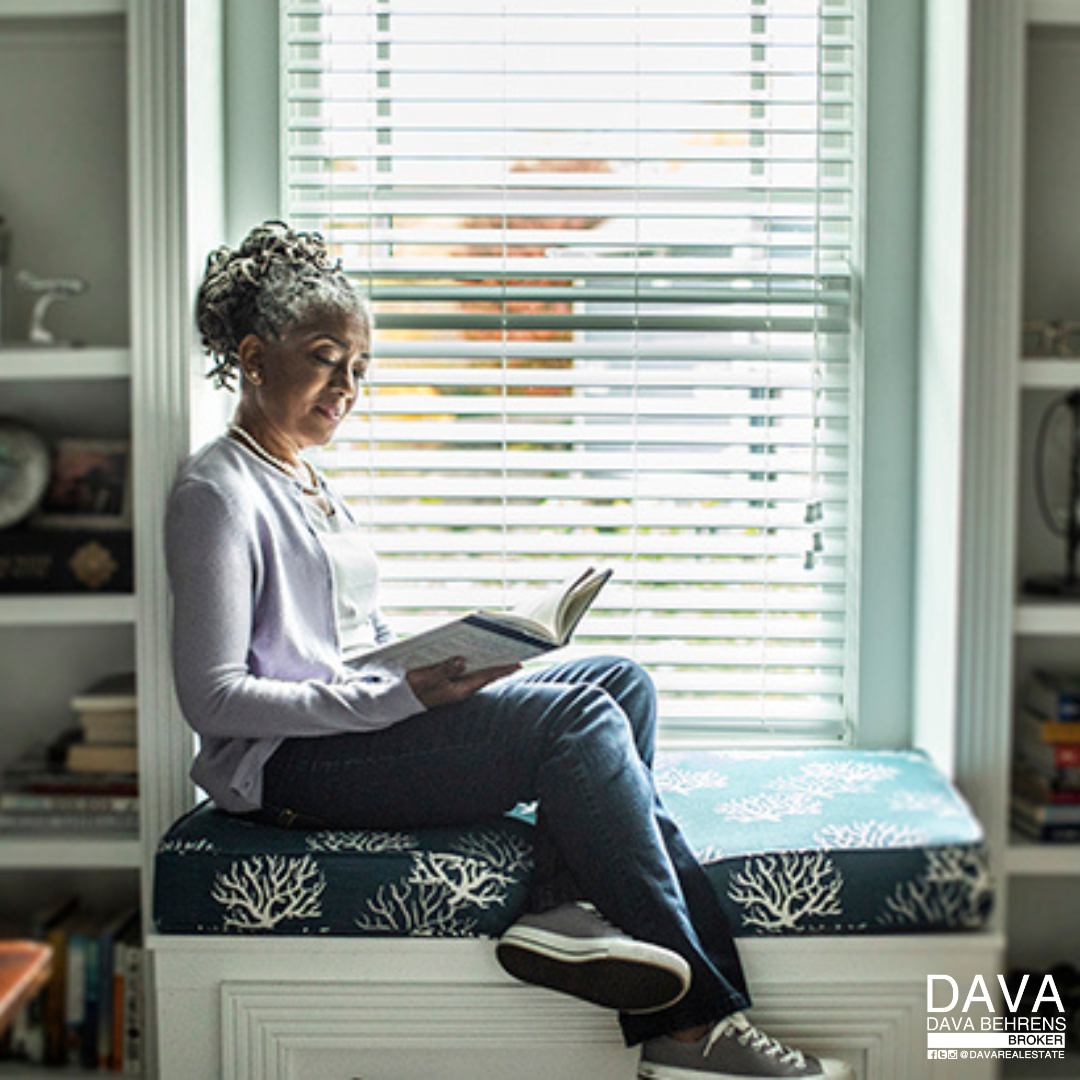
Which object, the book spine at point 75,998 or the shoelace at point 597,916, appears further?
the book spine at point 75,998

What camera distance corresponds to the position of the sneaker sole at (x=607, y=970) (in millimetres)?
1721

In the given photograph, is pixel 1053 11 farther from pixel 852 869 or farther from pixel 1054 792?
pixel 852 869

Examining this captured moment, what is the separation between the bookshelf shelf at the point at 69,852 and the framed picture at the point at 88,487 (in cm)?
52

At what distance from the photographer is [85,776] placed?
6.73 ft

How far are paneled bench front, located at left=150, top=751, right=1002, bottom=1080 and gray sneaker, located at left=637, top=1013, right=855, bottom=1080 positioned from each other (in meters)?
0.10

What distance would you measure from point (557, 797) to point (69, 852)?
850 mm

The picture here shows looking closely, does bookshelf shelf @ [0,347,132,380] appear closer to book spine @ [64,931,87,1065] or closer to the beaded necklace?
the beaded necklace

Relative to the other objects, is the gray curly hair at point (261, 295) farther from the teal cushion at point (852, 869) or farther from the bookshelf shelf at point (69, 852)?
the teal cushion at point (852, 869)

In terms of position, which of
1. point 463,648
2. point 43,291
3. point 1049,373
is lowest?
point 463,648

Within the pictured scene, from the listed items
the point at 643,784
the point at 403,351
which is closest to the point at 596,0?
the point at 403,351

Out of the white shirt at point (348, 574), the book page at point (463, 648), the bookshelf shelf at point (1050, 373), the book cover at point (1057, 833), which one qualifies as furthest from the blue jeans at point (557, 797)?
the bookshelf shelf at point (1050, 373)

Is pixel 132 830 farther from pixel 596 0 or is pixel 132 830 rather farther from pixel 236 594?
pixel 596 0

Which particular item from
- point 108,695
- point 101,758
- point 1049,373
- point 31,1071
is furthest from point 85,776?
point 1049,373

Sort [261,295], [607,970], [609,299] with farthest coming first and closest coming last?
[609,299], [261,295], [607,970]
